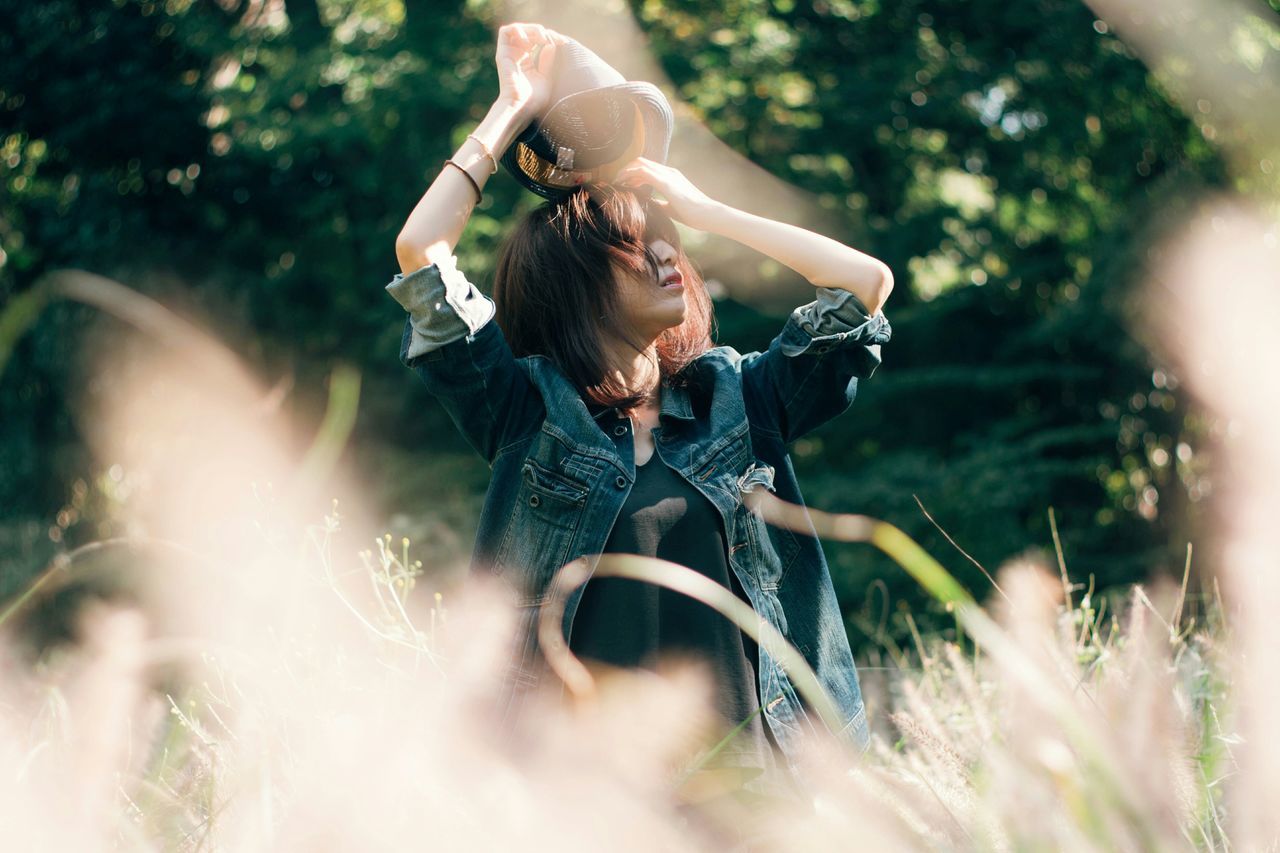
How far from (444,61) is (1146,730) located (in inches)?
292

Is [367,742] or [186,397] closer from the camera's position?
[367,742]

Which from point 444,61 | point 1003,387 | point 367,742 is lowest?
point 444,61

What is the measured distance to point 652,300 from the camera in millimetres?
1927

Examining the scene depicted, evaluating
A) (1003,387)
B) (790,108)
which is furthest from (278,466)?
(1003,387)

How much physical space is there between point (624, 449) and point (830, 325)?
1.31 feet

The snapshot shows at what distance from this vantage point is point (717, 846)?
1.51 metres

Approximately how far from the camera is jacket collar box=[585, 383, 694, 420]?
1.90 meters

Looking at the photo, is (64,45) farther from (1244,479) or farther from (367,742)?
(367,742)

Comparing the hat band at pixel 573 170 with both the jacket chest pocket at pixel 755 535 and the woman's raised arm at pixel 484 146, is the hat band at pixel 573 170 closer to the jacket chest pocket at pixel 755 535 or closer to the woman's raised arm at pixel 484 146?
the woman's raised arm at pixel 484 146

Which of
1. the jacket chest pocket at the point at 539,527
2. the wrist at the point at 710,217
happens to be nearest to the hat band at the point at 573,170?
the wrist at the point at 710,217

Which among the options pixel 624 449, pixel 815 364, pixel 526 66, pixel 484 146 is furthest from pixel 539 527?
pixel 526 66

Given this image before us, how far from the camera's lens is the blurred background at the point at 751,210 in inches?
243

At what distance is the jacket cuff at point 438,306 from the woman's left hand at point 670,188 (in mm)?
386

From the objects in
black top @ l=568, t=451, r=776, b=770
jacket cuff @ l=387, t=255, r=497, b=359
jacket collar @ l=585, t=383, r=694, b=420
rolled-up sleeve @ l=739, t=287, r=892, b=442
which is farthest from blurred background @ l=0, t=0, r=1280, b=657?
jacket cuff @ l=387, t=255, r=497, b=359
